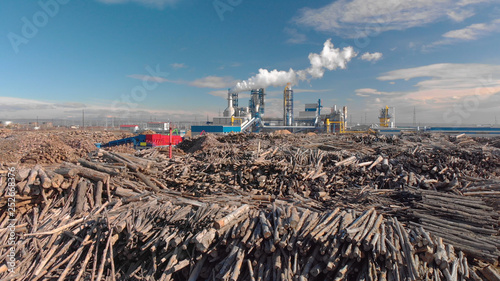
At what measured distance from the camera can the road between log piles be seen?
15.3 feet

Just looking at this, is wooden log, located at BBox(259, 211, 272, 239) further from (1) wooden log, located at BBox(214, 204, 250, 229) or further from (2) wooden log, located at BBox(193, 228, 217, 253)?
(2) wooden log, located at BBox(193, 228, 217, 253)

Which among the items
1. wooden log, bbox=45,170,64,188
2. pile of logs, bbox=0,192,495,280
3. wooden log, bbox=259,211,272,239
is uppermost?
wooden log, bbox=45,170,64,188

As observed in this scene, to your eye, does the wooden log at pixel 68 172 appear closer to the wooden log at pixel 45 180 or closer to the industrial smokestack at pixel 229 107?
Result: the wooden log at pixel 45 180

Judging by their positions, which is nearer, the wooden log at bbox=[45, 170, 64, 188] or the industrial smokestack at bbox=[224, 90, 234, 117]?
the wooden log at bbox=[45, 170, 64, 188]

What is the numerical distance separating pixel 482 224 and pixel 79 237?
9.14 metres

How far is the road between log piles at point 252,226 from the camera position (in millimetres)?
4660

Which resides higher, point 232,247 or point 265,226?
point 265,226

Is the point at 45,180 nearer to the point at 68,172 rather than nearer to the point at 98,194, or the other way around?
the point at 68,172

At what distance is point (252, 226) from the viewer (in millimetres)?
5402

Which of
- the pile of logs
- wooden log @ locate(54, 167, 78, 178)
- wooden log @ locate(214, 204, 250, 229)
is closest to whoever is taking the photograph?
the pile of logs

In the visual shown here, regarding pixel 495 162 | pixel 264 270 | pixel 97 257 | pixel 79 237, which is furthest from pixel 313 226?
pixel 495 162

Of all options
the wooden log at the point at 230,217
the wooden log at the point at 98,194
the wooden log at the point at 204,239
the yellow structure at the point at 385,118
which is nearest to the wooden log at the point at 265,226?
the wooden log at the point at 230,217

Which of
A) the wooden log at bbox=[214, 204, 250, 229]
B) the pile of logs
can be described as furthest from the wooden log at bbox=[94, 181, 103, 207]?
the wooden log at bbox=[214, 204, 250, 229]

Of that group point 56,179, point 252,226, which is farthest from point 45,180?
point 252,226
